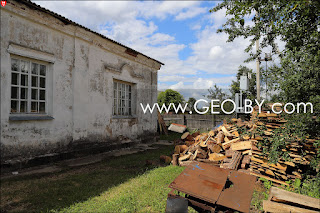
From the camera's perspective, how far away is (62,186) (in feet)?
15.3

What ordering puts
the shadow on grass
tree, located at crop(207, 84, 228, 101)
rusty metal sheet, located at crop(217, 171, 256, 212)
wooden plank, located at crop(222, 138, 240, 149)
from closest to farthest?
rusty metal sheet, located at crop(217, 171, 256, 212) → the shadow on grass → wooden plank, located at crop(222, 138, 240, 149) → tree, located at crop(207, 84, 228, 101)

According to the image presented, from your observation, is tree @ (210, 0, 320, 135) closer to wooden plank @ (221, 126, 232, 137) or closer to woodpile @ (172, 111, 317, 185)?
woodpile @ (172, 111, 317, 185)

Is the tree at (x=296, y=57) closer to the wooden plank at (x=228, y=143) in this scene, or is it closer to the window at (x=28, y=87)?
the wooden plank at (x=228, y=143)

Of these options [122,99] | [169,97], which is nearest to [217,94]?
[169,97]

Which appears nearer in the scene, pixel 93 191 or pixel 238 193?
pixel 238 193

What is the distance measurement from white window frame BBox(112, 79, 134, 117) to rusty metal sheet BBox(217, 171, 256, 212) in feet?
20.6

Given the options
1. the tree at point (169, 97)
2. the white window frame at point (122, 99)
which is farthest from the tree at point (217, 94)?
the white window frame at point (122, 99)

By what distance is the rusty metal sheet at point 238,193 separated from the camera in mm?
3291

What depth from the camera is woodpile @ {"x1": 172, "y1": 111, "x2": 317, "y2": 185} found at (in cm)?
506

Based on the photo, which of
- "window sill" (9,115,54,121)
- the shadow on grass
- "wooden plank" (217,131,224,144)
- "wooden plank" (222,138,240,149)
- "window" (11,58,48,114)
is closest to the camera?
the shadow on grass

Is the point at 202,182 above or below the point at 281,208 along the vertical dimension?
above

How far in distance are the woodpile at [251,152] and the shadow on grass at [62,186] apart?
5.65ft

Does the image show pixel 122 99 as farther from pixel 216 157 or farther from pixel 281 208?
pixel 281 208

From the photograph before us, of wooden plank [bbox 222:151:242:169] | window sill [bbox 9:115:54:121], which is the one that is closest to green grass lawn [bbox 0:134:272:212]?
wooden plank [bbox 222:151:242:169]
